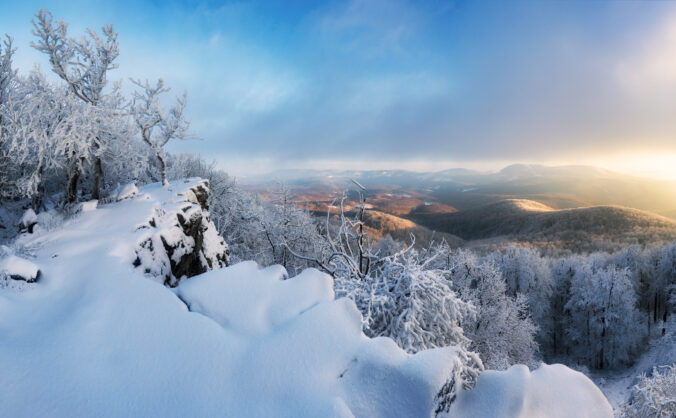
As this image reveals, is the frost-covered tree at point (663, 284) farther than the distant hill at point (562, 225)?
No

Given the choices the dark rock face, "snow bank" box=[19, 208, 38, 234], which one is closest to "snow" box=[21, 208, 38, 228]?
"snow bank" box=[19, 208, 38, 234]

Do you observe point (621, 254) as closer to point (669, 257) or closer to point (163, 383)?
point (669, 257)

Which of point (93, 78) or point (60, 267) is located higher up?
point (93, 78)

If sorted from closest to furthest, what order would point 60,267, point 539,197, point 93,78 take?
1. point 60,267
2. point 93,78
3. point 539,197

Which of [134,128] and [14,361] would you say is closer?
A: [14,361]

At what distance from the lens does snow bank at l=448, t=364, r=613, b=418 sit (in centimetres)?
329

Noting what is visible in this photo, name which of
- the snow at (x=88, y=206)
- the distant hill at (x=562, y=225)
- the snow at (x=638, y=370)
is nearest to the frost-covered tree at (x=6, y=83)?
the snow at (x=88, y=206)

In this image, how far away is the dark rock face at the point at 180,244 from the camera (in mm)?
7398

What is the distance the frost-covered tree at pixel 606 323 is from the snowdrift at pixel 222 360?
123 feet

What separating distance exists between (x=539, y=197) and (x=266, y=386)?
177 m

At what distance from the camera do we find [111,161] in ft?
40.8

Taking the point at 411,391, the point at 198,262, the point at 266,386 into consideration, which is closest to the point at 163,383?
the point at 266,386

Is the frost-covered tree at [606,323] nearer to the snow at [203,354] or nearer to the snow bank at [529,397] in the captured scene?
the snow bank at [529,397]

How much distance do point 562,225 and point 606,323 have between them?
64.4 m
